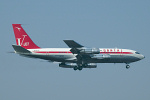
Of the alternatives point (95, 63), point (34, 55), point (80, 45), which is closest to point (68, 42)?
point (80, 45)

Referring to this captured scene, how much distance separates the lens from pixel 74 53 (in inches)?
3812

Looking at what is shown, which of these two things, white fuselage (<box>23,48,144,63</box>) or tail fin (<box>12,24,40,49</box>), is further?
tail fin (<box>12,24,40,49</box>)

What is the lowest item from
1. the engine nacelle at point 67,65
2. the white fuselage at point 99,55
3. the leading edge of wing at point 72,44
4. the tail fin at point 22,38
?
the engine nacelle at point 67,65

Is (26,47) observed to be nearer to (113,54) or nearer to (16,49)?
(16,49)

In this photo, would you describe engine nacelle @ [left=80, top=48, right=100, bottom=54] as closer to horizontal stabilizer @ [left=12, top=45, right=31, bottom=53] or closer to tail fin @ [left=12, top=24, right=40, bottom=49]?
tail fin @ [left=12, top=24, right=40, bottom=49]

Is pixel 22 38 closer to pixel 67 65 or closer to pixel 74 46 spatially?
pixel 67 65

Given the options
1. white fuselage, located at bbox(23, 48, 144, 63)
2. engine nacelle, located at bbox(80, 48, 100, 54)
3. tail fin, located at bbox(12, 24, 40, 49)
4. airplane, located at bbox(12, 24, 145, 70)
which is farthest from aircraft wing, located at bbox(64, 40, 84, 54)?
tail fin, located at bbox(12, 24, 40, 49)

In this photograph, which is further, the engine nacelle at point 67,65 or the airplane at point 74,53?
the engine nacelle at point 67,65

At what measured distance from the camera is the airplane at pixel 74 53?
9494cm

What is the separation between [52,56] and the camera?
96.9 m

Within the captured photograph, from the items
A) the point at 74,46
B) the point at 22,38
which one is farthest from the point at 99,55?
the point at 22,38

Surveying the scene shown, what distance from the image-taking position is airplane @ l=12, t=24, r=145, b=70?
94.9 metres

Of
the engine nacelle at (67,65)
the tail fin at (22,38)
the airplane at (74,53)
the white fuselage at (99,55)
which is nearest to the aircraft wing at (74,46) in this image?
the airplane at (74,53)

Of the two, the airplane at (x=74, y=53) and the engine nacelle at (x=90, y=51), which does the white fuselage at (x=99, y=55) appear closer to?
the airplane at (x=74, y=53)
